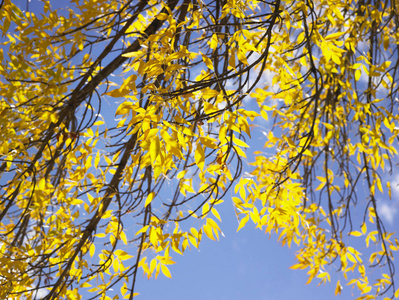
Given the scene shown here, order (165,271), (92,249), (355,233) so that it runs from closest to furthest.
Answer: (165,271)
(92,249)
(355,233)

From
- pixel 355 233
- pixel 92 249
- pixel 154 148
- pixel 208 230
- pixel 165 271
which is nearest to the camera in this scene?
pixel 154 148

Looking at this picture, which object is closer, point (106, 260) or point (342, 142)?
point (106, 260)

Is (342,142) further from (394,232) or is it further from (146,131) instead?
(146,131)

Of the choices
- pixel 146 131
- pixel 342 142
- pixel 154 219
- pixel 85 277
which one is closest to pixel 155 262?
pixel 154 219

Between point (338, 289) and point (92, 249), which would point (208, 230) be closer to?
point (92, 249)

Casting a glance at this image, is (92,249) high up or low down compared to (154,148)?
up

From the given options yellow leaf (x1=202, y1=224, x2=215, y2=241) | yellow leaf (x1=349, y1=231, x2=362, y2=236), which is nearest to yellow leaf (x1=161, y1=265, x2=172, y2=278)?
yellow leaf (x1=202, y1=224, x2=215, y2=241)

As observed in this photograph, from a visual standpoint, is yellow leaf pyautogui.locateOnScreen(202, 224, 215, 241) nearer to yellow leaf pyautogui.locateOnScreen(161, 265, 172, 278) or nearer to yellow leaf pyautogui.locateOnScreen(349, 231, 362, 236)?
yellow leaf pyautogui.locateOnScreen(161, 265, 172, 278)

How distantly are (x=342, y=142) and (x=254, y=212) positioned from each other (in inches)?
65.8

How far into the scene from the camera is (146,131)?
2.86ft

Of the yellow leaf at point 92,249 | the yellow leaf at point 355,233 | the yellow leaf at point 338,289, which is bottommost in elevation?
the yellow leaf at point 338,289

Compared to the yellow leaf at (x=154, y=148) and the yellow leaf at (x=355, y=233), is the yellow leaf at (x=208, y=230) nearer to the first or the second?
the yellow leaf at (x=154, y=148)

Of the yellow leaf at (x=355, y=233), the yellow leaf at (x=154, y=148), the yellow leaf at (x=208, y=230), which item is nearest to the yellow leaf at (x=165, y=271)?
the yellow leaf at (x=208, y=230)

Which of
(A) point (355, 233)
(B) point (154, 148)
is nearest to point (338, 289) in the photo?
(A) point (355, 233)
